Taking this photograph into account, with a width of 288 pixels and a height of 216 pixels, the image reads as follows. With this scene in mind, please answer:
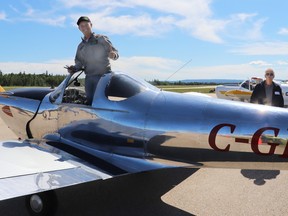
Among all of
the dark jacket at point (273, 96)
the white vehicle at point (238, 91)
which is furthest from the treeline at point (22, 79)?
the dark jacket at point (273, 96)

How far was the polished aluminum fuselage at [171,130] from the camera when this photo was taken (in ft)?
11.8

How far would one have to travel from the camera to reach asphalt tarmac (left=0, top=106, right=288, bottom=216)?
437cm

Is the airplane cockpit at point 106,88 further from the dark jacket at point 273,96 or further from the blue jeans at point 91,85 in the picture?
the dark jacket at point 273,96

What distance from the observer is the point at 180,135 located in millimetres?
3906

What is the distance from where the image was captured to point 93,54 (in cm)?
508

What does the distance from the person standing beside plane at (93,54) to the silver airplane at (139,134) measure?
20cm

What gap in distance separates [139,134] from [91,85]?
1.25m

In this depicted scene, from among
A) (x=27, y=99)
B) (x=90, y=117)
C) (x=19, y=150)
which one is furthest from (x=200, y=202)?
(x=27, y=99)

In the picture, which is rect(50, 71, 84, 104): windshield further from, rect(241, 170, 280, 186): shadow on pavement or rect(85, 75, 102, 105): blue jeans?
rect(241, 170, 280, 186): shadow on pavement

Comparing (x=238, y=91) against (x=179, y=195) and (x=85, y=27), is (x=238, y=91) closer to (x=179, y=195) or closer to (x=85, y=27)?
(x=179, y=195)

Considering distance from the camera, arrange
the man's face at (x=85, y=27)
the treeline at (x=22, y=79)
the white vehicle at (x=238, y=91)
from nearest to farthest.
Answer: the man's face at (x=85, y=27)
the white vehicle at (x=238, y=91)
the treeline at (x=22, y=79)

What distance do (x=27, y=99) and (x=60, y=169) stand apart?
226 cm

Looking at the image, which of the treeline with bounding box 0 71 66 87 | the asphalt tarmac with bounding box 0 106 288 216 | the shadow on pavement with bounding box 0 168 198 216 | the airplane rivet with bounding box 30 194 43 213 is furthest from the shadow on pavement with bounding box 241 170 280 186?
the treeline with bounding box 0 71 66 87

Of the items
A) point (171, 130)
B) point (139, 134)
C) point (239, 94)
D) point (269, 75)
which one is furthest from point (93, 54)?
point (239, 94)
